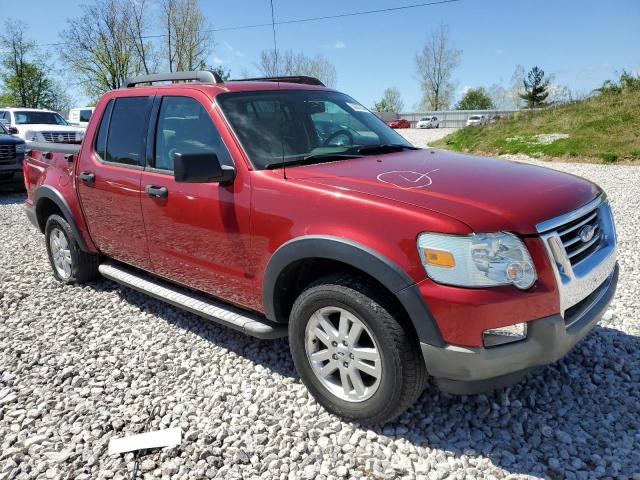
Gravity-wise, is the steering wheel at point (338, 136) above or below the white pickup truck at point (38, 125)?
below

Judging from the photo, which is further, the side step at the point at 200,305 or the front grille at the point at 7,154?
the front grille at the point at 7,154

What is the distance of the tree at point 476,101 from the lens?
237 ft

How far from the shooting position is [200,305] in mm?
3338

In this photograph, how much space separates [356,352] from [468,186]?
40.0 inches

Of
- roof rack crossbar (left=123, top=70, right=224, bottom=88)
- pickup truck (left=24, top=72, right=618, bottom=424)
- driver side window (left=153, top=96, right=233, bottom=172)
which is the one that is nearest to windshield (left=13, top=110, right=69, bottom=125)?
roof rack crossbar (left=123, top=70, right=224, bottom=88)

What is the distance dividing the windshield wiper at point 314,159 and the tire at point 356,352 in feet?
2.51

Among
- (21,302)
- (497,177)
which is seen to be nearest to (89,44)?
(21,302)

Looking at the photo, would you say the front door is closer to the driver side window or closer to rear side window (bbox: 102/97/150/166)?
the driver side window

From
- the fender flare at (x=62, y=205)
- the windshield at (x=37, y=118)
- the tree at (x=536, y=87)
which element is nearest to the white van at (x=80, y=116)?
the windshield at (x=37, y=118)

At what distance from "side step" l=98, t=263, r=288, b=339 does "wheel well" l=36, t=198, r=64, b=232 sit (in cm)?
111

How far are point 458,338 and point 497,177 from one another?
1008 mm

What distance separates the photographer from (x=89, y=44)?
114 ft

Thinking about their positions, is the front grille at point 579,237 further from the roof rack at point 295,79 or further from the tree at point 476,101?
the tree at point 476,101

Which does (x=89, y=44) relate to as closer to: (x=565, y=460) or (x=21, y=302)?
(x=21, y=302)
